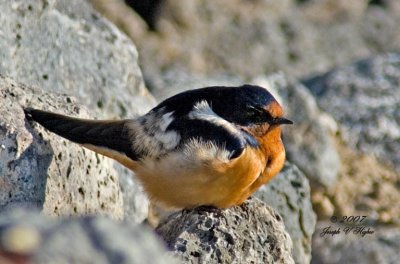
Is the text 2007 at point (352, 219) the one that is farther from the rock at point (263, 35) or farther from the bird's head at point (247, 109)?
the rock at point (263, 35)

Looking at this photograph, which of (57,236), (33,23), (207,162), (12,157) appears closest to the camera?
(57,236)

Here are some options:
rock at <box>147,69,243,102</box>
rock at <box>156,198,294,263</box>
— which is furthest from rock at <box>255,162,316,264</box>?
rock at <box>147,69,243,102</box>

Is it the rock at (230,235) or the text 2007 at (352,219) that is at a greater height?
the rock at (230,235)

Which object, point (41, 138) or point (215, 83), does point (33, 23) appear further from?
point (215, 83)

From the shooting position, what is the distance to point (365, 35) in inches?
635

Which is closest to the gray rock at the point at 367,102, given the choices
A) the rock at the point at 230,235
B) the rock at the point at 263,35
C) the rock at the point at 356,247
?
the rock at the point at 356,247

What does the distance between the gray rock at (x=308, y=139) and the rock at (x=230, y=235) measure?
323 centimetres

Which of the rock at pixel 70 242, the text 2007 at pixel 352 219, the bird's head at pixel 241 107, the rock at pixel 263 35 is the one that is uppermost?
the rock at pixel 70 242

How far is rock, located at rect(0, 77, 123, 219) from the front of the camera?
6.95 metres

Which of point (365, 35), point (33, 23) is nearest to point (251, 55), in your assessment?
point (365, 35)

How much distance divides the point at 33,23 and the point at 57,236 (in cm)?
574

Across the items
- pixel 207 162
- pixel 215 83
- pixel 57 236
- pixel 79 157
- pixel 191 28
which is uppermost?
pixel 57 236

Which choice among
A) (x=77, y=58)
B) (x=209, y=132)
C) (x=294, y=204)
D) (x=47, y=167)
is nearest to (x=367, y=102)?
(x=294, y=204)

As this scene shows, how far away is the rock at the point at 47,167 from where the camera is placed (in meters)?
6.95
